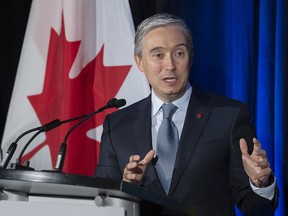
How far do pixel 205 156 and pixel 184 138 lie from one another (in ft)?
0.34

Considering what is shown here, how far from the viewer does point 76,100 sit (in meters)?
3.00

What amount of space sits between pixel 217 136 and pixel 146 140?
28cm

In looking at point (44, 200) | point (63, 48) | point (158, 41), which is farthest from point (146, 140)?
point (63, 48)

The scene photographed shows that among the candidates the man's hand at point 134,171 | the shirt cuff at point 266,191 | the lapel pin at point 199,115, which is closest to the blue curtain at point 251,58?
the lapel pin at point 199,115

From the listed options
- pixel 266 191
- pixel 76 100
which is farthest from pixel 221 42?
pixel 266 191

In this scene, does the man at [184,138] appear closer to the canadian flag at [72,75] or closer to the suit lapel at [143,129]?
the suit lapel at [143,129]

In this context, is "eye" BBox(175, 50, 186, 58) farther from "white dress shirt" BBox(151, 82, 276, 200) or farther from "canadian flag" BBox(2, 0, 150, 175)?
"canadian flag" BBox(2, 0, 150, 175)

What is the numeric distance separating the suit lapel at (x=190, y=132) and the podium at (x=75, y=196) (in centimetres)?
65

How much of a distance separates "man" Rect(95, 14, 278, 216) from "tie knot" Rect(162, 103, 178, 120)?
0.8 inches

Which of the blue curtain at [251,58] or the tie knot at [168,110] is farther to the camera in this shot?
the blue curtain at [251,58]

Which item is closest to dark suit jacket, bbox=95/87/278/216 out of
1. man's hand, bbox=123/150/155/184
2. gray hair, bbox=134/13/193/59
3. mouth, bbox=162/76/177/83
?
mouth, bbox=162/76/177/83

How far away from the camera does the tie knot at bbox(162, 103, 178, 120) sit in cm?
221

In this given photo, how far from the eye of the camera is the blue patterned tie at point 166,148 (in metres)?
2.08

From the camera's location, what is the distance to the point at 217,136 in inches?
83.6
